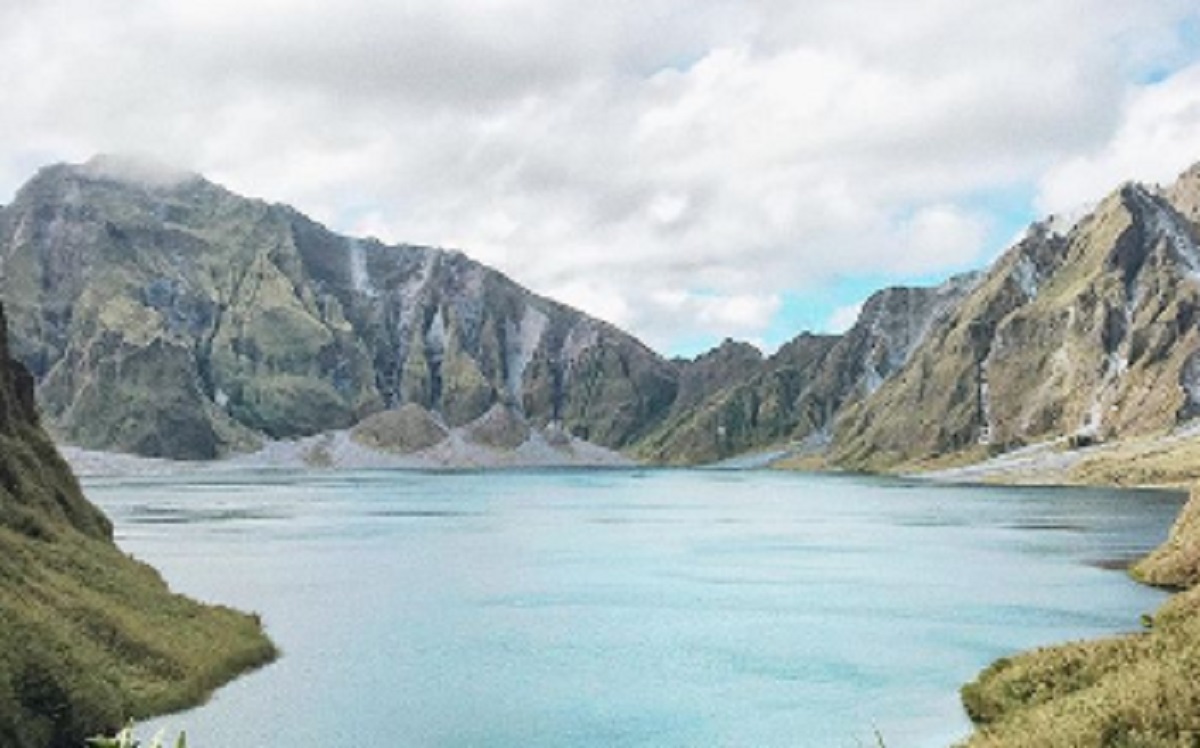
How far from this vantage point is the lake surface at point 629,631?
64.5m

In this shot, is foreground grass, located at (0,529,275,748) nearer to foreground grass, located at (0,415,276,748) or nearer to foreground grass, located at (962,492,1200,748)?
foreground grass, located at (0,415,276,748)

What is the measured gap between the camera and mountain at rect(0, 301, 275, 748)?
51156mm

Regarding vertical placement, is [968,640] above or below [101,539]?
below

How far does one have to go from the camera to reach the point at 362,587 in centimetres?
12238

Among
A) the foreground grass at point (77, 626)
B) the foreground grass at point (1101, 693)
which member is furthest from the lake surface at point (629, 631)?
the foreground grass at point (1101, 693)

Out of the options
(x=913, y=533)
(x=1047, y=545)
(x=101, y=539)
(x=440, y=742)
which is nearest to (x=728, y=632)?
(x=440, y=742)

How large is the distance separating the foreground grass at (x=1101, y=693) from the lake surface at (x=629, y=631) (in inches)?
163

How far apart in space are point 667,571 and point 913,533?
229 ft

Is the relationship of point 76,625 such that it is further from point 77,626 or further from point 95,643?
point 95,643

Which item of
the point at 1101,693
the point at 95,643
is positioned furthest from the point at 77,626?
the point at 1101,693

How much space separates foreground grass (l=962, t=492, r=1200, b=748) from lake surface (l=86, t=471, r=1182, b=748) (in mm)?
4148

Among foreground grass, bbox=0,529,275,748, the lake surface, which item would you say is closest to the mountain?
foreground grass, bbox=0,529,275,748

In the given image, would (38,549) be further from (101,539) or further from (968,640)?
(968,640)

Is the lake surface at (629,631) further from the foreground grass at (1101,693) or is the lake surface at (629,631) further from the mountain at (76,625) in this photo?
Result: the foreground grass at (1101,693)
